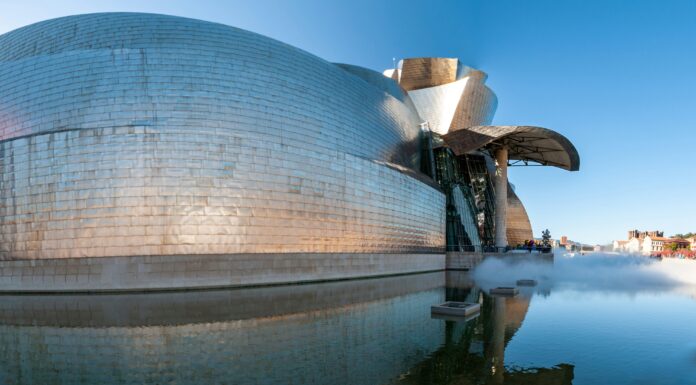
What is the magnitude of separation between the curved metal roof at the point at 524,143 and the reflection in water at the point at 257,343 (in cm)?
1744

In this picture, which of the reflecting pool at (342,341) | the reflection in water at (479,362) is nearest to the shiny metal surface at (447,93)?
the reflecting pool at (342,341)

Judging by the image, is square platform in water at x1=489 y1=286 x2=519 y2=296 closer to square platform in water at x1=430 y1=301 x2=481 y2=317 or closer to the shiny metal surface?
square platform in water at x1=430 y1=301 x2=481 y2=317

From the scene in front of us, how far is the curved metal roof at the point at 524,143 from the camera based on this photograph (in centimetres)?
2788

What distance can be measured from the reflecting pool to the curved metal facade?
13.6ft

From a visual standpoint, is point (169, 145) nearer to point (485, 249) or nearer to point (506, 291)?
point (506, 291)

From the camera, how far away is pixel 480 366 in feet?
19.6

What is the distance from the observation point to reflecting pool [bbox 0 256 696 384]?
221 inches

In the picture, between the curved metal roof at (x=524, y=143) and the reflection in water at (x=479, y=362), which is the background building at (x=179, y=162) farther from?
the reflection in water at (x=479, y=362)

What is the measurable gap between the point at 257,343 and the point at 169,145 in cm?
1268

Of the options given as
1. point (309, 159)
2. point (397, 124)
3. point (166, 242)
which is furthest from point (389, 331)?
point (397, 124)

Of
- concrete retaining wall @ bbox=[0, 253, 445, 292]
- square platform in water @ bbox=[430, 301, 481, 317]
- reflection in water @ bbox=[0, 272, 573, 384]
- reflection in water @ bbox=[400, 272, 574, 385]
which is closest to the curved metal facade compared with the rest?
concrete retaining wall @ bbox=[0, 253, 445, 292]

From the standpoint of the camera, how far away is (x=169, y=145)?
17.6 m

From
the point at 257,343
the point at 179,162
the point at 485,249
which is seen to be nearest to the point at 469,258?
the point at 485,249

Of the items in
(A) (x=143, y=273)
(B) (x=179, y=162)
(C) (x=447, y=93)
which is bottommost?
(A) (x=143, y=273)
